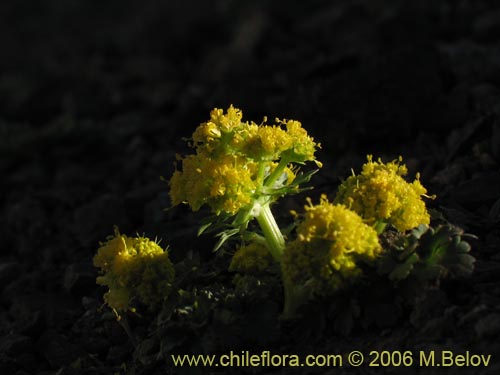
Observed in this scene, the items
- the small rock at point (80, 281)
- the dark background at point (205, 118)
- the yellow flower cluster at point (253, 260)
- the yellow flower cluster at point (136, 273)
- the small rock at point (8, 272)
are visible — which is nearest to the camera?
the yellow flower cluster at point (136, 273)

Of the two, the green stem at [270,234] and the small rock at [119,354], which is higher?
the green stem at [270,234]

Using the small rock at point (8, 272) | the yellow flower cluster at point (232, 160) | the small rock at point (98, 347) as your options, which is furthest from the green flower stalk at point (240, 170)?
the small rock at point (8, 272)

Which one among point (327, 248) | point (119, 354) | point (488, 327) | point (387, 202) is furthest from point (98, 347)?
point (488, 327)

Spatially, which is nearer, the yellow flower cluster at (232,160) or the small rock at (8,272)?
the yellow flower cluster at (232,160)

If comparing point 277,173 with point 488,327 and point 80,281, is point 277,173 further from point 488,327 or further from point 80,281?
point 80,281

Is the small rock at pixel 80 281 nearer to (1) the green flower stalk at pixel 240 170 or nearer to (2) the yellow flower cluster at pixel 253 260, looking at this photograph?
(2) the yellow flower cluster at pixel 253 260

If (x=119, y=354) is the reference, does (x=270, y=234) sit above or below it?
above

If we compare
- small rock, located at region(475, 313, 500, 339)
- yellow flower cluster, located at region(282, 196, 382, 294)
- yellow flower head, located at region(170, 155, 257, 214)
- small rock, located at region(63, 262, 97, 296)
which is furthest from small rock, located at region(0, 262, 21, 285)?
small rock, located at region(475, 313, 500, 339)
